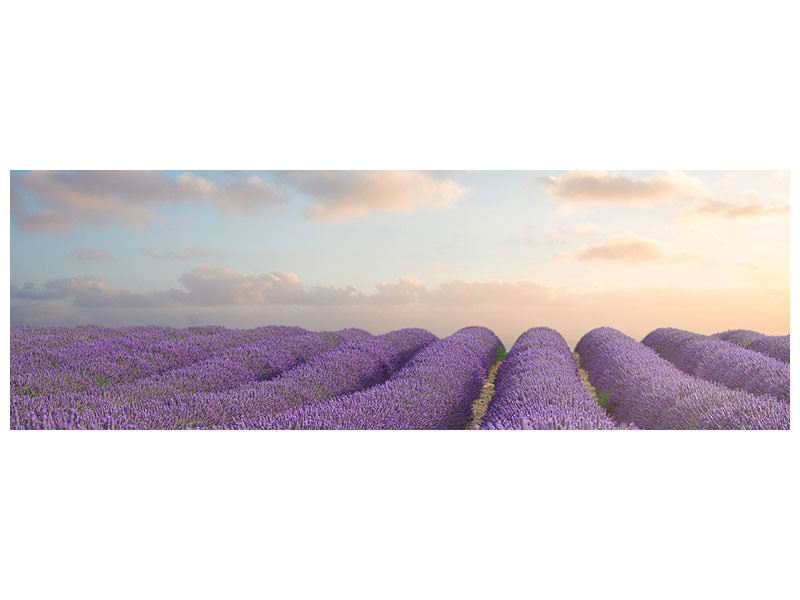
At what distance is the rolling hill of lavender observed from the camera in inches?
116

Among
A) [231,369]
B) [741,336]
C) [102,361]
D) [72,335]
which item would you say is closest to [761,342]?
[741,336]

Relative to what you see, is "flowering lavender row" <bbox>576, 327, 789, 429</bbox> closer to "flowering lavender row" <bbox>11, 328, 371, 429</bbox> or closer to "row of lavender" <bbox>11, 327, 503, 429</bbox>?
"row of lavender" <bbox>11, 327, 503, 429</bbox>

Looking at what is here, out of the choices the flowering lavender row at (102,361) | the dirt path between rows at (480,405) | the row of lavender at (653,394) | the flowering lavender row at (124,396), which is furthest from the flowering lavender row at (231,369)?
the row of lavender at (653,394)

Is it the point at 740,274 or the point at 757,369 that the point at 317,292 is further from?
the point at 757,369

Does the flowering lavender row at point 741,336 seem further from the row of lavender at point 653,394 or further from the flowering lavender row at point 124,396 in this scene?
the flowering lavender row at point 124,396

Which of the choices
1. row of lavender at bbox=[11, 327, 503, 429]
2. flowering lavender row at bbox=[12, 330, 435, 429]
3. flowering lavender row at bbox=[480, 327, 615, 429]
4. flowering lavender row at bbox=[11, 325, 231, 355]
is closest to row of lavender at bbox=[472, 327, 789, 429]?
flowering lavender row at bbox=[480, 327, 615, 429]

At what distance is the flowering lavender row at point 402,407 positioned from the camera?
2.97 m

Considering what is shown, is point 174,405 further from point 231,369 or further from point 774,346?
point 774,346

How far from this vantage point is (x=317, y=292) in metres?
4.02

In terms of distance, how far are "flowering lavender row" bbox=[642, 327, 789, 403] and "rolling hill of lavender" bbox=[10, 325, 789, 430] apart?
2 cm

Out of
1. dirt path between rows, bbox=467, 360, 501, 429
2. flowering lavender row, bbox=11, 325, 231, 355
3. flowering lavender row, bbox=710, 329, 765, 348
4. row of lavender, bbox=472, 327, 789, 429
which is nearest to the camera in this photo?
row of lavender, bbox=472, 327, 789, 429

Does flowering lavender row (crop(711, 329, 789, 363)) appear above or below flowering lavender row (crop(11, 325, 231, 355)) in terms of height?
above

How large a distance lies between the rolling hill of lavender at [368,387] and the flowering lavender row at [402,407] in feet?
0.03
